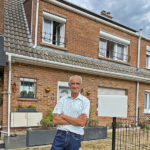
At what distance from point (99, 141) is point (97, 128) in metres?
0.50

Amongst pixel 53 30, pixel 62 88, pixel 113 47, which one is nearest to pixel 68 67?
pixel 62 88

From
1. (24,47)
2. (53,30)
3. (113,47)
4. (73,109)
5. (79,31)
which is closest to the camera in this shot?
(73,109)

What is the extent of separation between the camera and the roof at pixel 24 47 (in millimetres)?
6992

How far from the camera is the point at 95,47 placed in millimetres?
9969

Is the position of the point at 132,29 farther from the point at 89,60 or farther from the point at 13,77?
the point at 13,77

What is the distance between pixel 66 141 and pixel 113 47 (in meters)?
9.62

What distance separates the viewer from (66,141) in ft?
8.71

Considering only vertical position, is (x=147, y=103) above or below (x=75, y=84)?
below

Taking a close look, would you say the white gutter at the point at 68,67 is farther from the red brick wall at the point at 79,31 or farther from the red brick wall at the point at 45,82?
the red brick wall at the point at 79,31

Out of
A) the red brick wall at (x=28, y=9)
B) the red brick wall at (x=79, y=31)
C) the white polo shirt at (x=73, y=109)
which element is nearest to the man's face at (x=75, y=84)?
the white polo shirt at (x=73, y=109)

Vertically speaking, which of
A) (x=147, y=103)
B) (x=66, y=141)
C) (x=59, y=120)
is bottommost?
(x=147, y=103)

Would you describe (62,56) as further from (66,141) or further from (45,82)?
(66,141)

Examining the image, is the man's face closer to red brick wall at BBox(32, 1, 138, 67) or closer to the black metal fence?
the black metal fence

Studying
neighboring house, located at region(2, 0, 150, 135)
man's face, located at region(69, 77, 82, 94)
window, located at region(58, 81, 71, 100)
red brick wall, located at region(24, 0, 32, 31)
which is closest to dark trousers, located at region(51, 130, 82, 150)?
man's face, located at region(69, 77, 82, 94)
